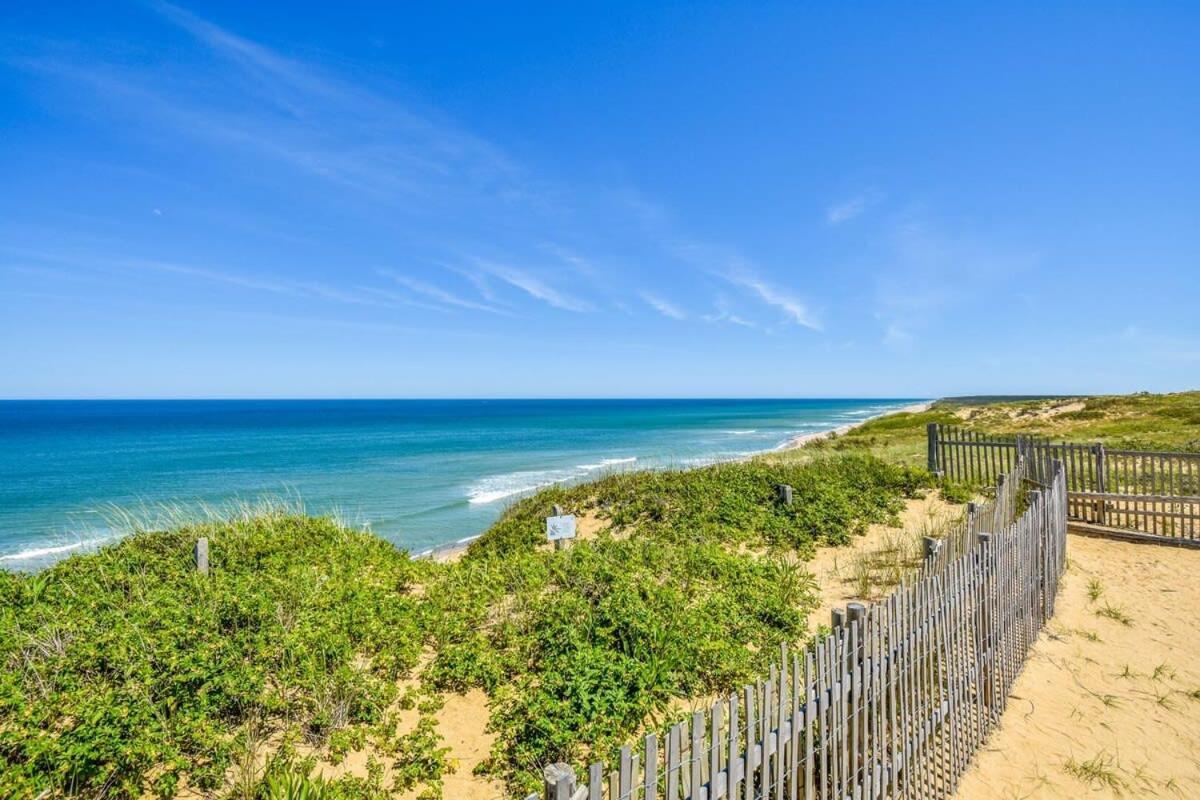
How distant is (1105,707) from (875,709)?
11.3 ft

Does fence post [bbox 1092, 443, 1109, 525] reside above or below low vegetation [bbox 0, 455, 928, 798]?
above

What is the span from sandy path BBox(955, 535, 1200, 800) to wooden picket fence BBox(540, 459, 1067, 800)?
0.23 meters

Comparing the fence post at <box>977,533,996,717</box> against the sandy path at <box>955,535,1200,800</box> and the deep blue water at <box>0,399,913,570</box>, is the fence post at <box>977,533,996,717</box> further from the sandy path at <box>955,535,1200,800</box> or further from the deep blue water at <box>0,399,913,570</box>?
the deep blue water at <box>0,399,913,570</box>

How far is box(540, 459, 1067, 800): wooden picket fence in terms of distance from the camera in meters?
2.55

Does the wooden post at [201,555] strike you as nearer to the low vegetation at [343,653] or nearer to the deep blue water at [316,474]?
the low vegetation at [343,653]

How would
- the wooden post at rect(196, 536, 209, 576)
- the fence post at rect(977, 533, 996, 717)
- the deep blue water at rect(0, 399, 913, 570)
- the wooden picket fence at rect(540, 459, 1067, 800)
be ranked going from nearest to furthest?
1. the wooden picket fence at rect(540, 459, 1067, 800)
2. the fence post at rect(977, 533, 996, 717)
3. the wooden post at rect(196, 536, 209, 576)
4. the deep blue water at rect(0, 399, 913, 570)

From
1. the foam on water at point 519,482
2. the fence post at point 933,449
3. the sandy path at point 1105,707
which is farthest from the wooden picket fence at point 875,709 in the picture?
the foam on water at point 519,482

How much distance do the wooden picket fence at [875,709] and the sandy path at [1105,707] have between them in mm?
226

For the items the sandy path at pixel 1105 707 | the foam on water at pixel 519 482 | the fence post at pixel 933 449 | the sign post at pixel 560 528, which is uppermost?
the fence post at pixel 933 449

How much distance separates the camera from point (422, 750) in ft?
14.7

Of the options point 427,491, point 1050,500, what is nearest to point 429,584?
point 1050,500

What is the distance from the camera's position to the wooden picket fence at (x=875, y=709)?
2.55m

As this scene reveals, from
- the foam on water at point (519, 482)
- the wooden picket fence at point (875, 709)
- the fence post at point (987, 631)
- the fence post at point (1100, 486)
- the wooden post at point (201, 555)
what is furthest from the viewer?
the foam on water at point (519, 482)

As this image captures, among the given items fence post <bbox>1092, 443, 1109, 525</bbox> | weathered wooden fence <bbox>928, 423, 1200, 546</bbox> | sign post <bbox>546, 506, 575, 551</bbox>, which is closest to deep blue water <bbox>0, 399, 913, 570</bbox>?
sign post <bbox>546, 506, 575, 551</bbox>
